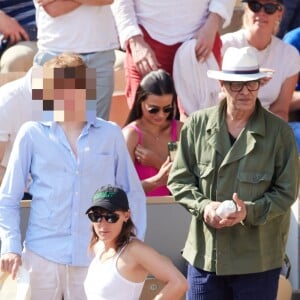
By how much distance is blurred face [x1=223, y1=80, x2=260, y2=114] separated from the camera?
14.1ft

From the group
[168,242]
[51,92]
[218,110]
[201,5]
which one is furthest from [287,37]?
[51,92]

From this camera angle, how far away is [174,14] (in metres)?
5.89

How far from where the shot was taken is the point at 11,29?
684 cm

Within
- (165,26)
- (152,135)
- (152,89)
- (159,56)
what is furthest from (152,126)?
(165,26)

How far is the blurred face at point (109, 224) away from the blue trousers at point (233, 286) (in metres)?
0.61

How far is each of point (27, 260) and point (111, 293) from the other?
488 millimetres

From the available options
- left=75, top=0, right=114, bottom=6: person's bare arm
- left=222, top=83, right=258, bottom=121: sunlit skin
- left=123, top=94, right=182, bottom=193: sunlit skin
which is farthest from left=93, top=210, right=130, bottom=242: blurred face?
left=75, top=0, right=114, bottom=6: person's bare arm

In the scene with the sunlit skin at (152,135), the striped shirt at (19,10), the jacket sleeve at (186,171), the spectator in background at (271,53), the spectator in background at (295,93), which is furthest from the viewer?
the striped shirt at (19,10)

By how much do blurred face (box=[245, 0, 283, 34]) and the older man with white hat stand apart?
179 centimetres

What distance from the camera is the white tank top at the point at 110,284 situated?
3865 mm

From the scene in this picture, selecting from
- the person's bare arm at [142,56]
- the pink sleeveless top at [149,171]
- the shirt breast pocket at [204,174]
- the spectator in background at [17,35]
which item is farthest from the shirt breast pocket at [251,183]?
the spectator in background at [17,35]

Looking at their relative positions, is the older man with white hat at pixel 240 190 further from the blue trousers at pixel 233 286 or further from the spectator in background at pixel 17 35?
the spectator in background at pixel 17 35

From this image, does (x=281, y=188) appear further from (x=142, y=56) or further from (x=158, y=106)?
(x=142, y=56)

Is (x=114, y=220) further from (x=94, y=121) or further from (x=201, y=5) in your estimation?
(x=201, y=5)
